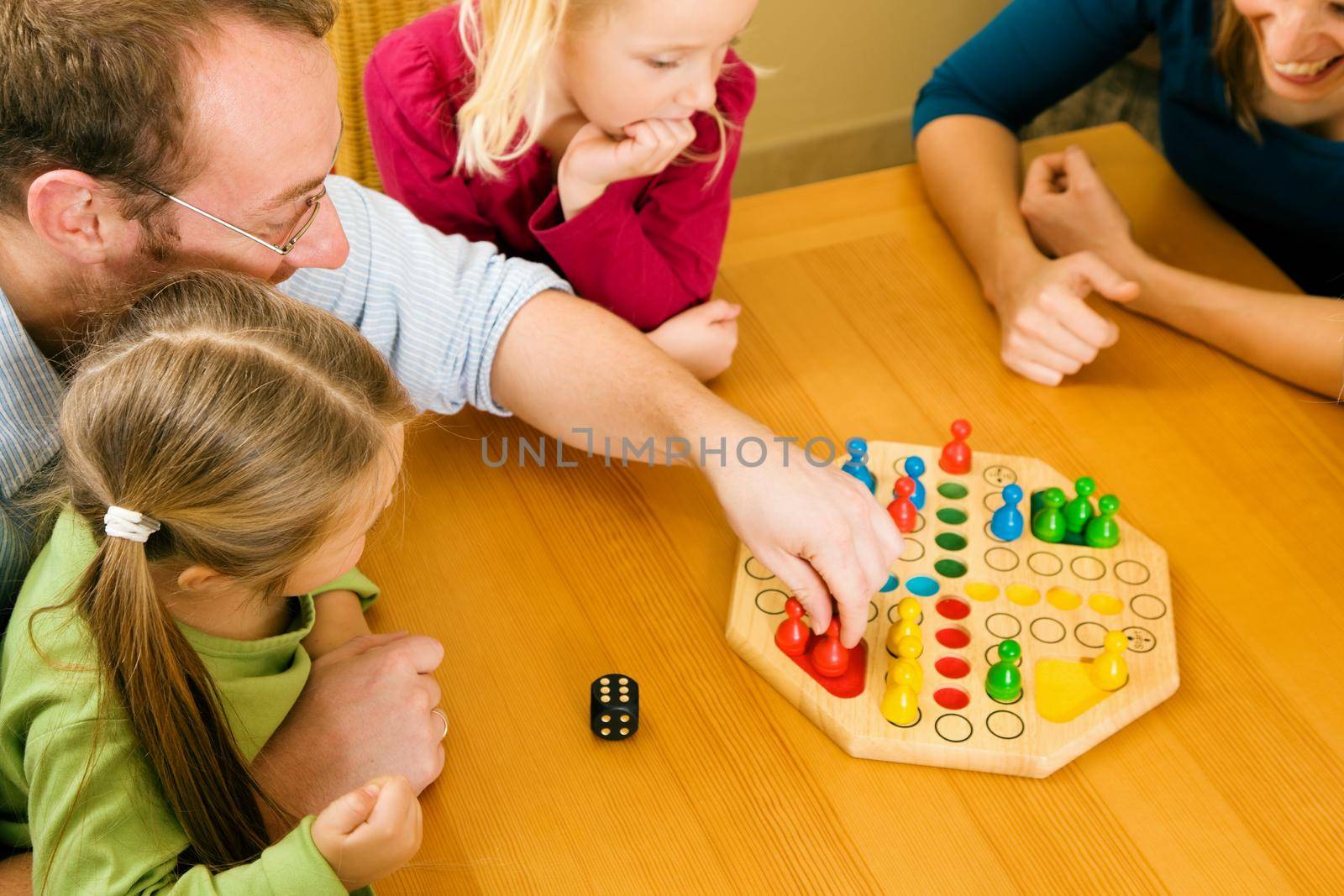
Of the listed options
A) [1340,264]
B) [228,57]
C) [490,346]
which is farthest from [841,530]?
[1340,264]

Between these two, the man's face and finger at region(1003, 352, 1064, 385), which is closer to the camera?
the man's face

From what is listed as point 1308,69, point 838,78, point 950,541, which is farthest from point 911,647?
point 838,78

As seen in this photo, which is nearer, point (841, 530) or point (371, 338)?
point (841, 530)

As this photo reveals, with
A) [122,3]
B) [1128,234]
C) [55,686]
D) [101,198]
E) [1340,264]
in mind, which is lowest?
[1340,264]

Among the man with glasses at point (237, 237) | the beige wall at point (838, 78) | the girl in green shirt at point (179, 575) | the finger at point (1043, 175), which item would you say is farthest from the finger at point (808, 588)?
the beige wall at point (838, 78)

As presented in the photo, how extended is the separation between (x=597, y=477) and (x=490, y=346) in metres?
0.15

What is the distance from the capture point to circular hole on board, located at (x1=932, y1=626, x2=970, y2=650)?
941 mm

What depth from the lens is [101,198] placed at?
0.81 m

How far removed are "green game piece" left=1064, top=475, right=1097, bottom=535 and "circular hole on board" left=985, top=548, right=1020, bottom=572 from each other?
6 centimetres

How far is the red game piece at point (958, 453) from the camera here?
1.08m

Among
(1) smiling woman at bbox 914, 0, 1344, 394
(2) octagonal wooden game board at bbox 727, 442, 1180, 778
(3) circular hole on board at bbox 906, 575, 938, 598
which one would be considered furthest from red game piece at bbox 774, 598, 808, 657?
(1) smiling woman at bbox 914, 0, 1344, 394

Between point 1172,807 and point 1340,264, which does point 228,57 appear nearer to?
point 1172,807

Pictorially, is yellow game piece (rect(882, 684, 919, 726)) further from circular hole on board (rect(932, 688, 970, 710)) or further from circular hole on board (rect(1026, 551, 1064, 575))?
circular hole on board (rect(1026, 551, 1064, 575))

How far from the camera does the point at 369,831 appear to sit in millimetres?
726
